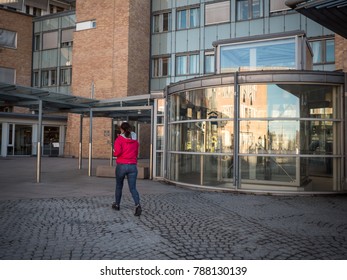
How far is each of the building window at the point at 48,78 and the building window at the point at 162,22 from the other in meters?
10.7

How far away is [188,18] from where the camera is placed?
27000mm

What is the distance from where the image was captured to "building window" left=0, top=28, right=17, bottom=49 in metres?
32.8

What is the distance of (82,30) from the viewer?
28719mm

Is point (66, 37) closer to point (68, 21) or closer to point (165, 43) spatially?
point (68, 21)

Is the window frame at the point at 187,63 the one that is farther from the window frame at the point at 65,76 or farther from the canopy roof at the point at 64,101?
the canopy roof at the point at 64,101

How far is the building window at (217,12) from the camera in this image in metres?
25.3

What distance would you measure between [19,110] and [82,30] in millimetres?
10764

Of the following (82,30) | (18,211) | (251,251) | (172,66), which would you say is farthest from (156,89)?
(251,251)

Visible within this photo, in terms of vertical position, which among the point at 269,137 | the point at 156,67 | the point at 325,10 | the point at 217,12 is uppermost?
Answer: the point at 217,12

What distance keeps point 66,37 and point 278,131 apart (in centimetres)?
2647

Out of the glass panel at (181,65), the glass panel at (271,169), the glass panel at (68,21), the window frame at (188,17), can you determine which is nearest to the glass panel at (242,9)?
the window frame at (188,17)

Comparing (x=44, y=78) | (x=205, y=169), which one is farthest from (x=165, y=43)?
(x=205, y=169)

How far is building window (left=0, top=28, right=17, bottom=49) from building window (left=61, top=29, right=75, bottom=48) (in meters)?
4.99
